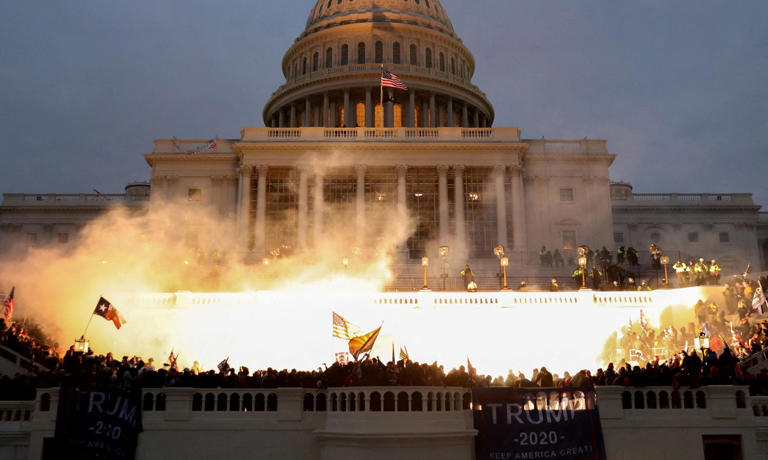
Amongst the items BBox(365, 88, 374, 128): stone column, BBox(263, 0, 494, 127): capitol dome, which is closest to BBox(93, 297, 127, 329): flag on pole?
BBox(365, 88, 374, 128): stone column

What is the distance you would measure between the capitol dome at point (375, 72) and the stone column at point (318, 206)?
56.7 feet

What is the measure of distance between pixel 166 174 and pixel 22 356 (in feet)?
93.3

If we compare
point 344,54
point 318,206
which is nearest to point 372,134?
point 318,206

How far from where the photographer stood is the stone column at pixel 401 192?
49094 millimetres

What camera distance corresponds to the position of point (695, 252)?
6219cm

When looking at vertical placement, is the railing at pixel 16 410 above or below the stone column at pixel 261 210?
below

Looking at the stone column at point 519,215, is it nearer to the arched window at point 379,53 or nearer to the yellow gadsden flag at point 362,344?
the arched window at point 379,53

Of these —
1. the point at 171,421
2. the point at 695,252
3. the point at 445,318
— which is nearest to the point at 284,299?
the point at 445,318

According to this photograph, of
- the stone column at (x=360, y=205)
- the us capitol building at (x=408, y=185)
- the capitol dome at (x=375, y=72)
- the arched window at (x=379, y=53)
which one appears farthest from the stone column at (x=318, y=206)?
the arched window at (x=379, y=53)

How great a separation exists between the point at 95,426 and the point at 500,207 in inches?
1393

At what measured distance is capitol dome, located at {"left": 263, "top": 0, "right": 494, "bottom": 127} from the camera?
68.0 m

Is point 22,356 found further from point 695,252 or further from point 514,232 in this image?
point 695,252

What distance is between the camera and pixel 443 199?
162ft

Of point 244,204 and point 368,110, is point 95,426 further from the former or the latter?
point 368,110
